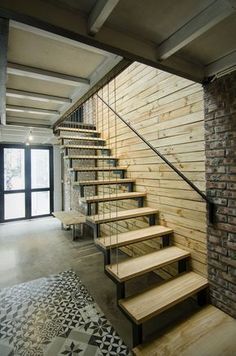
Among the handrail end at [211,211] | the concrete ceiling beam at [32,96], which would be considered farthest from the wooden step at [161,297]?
the concrete ceiling beam at [32,96]

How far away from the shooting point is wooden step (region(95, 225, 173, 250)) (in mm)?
2055

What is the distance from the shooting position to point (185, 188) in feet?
7.80

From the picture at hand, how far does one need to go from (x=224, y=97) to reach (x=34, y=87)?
6.82 feet

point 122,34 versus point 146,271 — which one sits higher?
point 122,34

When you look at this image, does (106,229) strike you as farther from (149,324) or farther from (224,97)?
(224,97)

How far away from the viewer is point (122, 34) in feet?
4.78

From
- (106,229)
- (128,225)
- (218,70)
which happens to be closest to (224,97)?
(218,70)

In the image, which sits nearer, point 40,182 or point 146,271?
point 146,271

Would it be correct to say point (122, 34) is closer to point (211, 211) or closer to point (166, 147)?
point (166, 147)

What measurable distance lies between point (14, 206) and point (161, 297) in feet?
20.0

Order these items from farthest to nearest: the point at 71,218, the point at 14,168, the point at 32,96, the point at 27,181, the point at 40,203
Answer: the point at 40,203, the point at 27,181, the point at 14,168, the point at 71,218, the point at 32,96

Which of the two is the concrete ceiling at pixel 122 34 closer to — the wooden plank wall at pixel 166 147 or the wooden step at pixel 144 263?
the wooden plank wall at pixel 166 147

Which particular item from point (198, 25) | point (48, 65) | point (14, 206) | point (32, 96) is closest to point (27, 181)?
point (14, 206)

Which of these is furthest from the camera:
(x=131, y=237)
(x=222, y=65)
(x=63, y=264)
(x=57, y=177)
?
(x=57, y=177)
